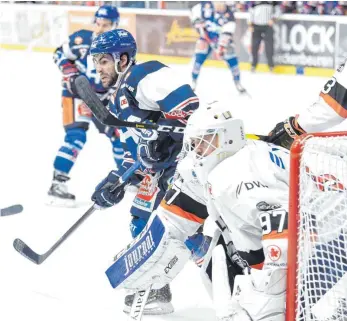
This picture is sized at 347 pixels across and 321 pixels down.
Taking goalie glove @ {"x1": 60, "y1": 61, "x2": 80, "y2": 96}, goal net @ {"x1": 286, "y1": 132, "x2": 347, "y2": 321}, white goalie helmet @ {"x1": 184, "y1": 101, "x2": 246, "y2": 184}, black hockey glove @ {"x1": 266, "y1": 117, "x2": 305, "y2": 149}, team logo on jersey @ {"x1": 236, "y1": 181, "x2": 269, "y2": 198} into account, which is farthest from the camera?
goalie glove @ {"x1": 60, "y1": 61, "x2": 80, "y2": 96}

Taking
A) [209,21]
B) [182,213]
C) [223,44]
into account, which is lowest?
[223,44]

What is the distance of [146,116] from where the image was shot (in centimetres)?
373

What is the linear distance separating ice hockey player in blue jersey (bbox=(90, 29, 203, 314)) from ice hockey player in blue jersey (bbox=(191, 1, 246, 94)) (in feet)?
17.4

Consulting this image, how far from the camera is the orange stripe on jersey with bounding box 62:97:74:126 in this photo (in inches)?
220

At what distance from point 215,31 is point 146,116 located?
561cm

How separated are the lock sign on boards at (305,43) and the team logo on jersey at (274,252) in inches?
289

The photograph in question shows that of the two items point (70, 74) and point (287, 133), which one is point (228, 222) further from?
point (70, 74)

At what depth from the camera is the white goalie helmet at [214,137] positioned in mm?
2770

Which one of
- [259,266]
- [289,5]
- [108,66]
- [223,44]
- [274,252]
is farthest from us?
[289,5]

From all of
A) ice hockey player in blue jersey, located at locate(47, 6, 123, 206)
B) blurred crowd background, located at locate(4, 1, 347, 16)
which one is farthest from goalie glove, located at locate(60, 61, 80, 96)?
blurred crowd background, located at locate(4, 1, 347, 16)

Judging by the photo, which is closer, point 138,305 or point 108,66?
point 138,305

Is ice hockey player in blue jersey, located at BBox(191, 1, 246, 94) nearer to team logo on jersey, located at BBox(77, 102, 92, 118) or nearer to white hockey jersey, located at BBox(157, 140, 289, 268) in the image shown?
team logo on jersey, located at BBox(77, 102, 92, 118)

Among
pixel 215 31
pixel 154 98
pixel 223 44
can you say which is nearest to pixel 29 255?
pixel 154 98

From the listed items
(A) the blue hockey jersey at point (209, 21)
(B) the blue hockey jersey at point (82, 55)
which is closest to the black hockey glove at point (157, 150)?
(B) the blue hockey jersey at point (82, 55)
